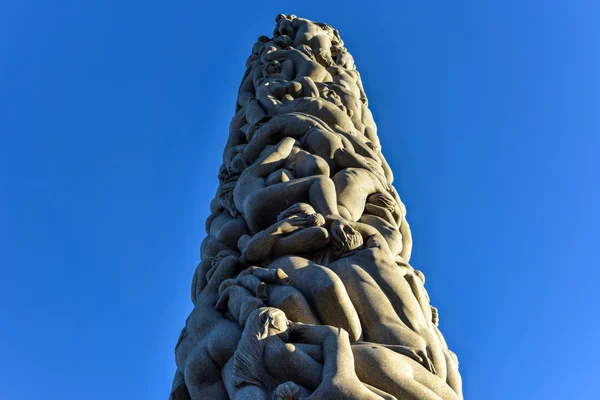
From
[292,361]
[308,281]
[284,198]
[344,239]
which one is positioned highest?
[284,198]

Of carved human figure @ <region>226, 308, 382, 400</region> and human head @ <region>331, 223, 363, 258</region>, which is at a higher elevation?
human head @ <region>331, 223, 363, 258</region>

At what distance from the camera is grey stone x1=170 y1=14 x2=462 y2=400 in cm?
398

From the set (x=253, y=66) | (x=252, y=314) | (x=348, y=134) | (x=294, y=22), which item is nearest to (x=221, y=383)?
Answer: (x=252, y=314)

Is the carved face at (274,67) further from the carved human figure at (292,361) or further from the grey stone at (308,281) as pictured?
the carved human figure at (292,361)

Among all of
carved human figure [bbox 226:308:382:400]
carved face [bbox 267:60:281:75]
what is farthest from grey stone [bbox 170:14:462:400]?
carved face [bbox 267:60:281:75]

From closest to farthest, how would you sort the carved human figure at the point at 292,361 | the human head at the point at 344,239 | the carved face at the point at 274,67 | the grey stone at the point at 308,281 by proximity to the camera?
the carved human figure at the point at 292,361 < the grey stone at the point at 308,281 < the human head at the point at 344,239 < the carved face at the point at 274,67

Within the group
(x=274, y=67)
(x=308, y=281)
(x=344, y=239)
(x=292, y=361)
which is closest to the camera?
(x=292, y=361)

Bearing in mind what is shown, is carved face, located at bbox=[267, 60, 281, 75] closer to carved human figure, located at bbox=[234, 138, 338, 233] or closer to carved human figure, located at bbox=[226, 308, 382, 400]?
carved human figure, located at bbox=[234, 138, 338, 233]

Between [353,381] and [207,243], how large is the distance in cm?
317

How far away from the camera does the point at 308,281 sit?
477 cm

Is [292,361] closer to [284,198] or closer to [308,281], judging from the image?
[308,281]

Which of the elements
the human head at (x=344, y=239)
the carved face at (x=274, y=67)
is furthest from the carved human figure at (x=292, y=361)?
the carved face at (x=274, y=67)

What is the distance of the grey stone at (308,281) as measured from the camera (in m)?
3.98

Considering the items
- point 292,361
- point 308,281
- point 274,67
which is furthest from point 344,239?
point 274,67
